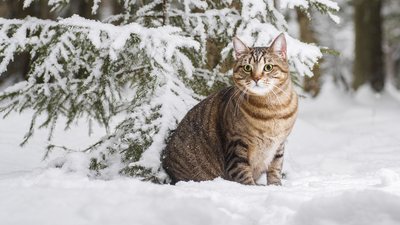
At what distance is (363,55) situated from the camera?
15234mm

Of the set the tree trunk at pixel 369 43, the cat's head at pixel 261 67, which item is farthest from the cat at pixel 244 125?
the tree trunk at pixel 369 43

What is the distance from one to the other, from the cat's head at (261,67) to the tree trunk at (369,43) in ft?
37.1

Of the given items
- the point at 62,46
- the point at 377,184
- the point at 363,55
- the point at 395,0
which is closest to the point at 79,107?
the point at 62,46

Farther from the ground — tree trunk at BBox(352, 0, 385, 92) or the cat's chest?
the cat's chest

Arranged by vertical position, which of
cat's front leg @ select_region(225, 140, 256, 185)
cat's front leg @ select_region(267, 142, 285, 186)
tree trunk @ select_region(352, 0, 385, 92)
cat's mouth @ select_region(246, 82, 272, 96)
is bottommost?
tree trunk @ select_region(352, 0, 385, 92)

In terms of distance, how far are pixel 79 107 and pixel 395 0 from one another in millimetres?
17121

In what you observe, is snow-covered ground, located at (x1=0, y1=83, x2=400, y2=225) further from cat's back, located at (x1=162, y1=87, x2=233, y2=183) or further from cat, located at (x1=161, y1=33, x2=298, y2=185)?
cat's back, located at (x1=162, y1=87, x2=233, y2=183)

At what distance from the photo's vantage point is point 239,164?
4410 millimetres

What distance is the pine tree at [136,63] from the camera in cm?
461

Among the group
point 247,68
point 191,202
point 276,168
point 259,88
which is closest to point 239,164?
point 276,168

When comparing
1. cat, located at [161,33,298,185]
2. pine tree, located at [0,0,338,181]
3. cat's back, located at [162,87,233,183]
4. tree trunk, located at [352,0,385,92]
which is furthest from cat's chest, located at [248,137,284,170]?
tree trunk, located at [352,0,385,92]

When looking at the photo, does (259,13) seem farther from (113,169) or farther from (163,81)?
(113,169)

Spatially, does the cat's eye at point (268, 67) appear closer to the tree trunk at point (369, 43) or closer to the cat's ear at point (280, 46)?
the cat's ear at point (280, 46)

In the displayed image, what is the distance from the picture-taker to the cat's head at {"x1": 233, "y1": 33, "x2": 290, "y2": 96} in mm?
4340
